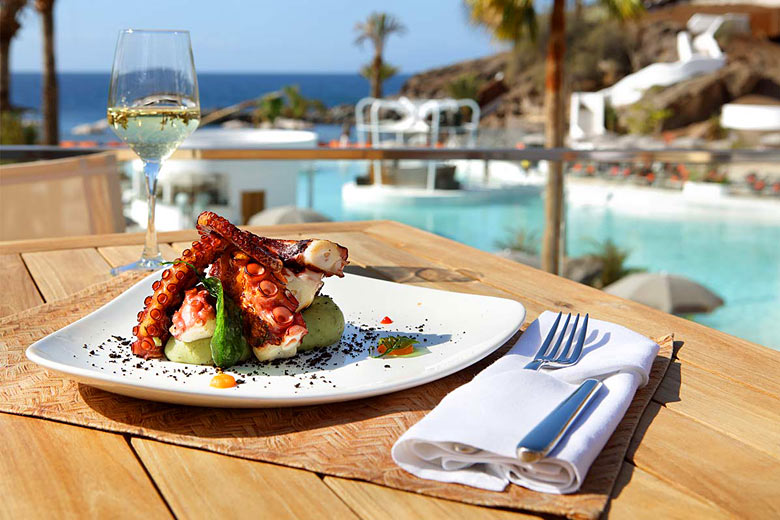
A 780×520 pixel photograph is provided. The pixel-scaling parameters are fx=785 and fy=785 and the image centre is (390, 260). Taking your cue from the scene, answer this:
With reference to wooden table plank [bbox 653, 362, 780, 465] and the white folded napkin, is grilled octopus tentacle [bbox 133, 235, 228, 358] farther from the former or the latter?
wooden table plank [bbox 653, 362, 780, 465]

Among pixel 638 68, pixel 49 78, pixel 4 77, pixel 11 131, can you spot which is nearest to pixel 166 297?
pixel 49 78

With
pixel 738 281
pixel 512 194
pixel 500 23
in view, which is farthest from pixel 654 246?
pixel 500 23

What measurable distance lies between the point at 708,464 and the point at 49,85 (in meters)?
12.7

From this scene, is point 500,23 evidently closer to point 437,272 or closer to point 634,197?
point 634,197

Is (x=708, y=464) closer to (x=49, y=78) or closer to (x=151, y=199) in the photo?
(x=151, y=199)

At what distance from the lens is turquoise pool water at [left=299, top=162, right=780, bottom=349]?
5.14 m

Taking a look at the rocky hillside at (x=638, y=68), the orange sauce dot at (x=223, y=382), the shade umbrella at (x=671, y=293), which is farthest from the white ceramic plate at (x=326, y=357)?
the rocky hillside at (x=638, y=68)

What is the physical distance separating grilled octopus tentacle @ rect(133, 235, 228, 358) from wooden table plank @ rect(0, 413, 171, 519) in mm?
126

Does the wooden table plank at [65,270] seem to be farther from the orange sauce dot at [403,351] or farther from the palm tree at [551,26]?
the palm tree at [551,26]

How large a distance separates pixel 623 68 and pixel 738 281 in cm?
2267

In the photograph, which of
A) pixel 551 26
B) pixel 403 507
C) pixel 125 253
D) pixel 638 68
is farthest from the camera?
pixel 638 68

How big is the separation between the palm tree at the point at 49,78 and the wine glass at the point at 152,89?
1114 cm

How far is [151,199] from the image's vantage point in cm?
127

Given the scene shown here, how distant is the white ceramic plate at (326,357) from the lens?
67 centimetres
